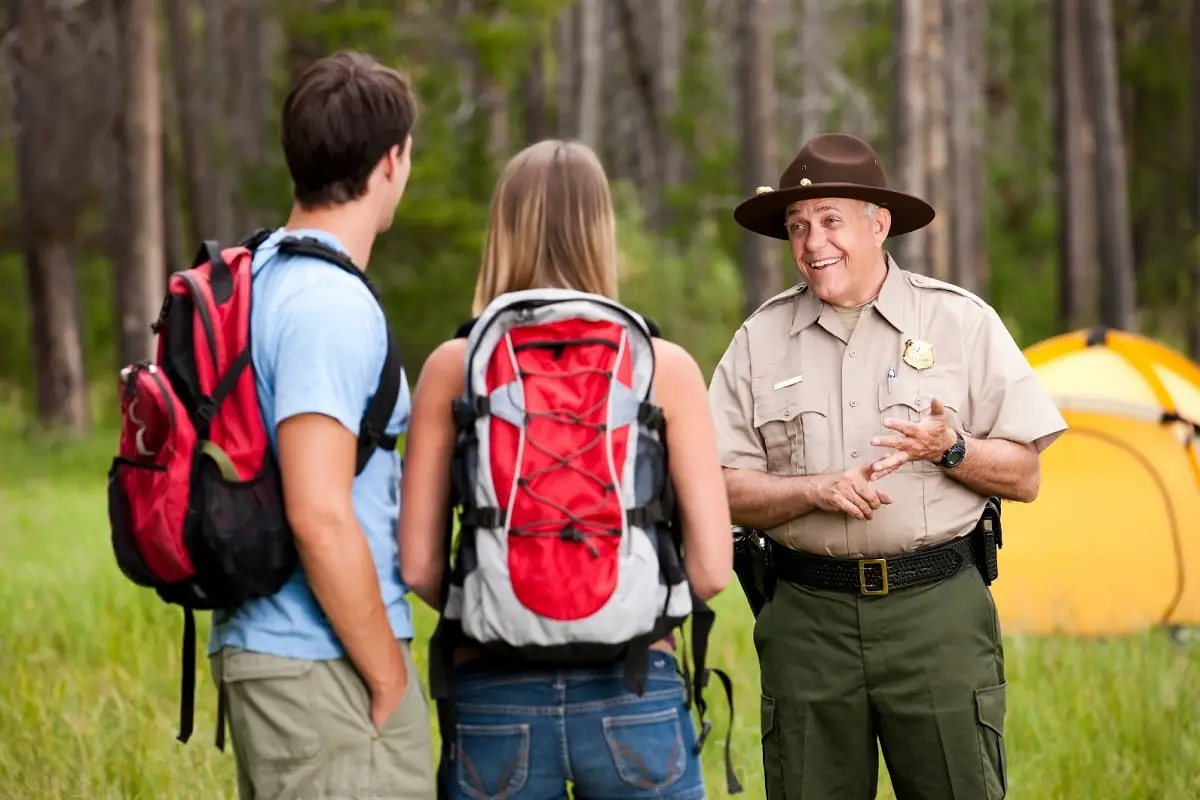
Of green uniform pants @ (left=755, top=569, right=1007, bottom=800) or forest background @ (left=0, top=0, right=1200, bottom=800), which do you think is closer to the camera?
green uniform pants @ (left=755, top=569, right=1007, bottom=800)

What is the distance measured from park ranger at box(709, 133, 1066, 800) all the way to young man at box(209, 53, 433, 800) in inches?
48.2

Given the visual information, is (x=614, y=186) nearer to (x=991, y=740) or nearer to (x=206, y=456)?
(x=991, y=740)

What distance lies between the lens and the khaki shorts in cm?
303

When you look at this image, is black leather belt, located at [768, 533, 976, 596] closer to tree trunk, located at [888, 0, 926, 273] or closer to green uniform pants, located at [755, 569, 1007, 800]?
green uniform pants, located at [755, 569, 1007, 800]

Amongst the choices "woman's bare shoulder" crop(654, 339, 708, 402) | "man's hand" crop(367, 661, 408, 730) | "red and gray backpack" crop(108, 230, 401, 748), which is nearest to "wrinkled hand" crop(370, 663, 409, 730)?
"man's hand" crop(367, 661, 408, 730)

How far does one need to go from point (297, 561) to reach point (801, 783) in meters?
1.59

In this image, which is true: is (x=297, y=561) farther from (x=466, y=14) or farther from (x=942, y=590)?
(x=466, y=14)

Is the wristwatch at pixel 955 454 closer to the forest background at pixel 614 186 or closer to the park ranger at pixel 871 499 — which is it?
the park ranger at pixel 871 499

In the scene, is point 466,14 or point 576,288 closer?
point 576,288

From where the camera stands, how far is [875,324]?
13.6ft

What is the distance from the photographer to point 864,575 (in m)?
3.99

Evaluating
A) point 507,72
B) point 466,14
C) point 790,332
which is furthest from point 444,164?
point 790,332

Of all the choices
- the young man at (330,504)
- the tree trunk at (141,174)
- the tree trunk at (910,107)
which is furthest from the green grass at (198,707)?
the tree trunk at (910,107)

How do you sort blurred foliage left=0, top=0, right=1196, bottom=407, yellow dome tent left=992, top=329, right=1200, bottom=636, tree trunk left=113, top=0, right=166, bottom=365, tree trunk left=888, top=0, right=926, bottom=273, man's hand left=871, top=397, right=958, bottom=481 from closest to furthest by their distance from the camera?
man's hand left=871, top=397, right=958, bottom=481 < yellow dome tent left=992, top=329, right=1200, bottom=636 < tree trunk left=888, top=0, right=926, bottom=273 < tree trunk left=113, top=0, right=166, bottom=365 < blurred foliage left=0, top=0, right=1196, bottom=407
